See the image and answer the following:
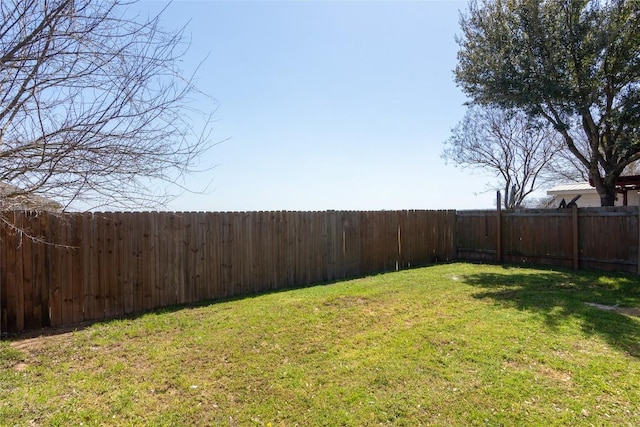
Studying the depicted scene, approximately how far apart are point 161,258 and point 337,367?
3699 mm

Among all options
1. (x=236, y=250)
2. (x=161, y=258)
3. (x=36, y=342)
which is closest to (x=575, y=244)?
(x=236, y=250)

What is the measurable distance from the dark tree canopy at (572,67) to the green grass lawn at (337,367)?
17.6 ft

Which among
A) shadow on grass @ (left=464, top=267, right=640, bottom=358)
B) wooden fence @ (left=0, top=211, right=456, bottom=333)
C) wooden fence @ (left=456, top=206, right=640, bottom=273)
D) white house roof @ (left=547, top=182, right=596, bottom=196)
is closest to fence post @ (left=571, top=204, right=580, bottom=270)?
wooden fence @ (left=456, top=206, right=640, bottom=273)

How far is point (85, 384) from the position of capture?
338cm

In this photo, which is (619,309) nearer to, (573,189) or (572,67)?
(572,67)

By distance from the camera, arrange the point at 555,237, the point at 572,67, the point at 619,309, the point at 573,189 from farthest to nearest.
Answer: the point at 573,189 → the point at 555,237 → the point at 572,67 → the point at 619,309

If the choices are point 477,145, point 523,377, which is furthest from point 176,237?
point 477,145

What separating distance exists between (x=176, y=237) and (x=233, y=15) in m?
3.63

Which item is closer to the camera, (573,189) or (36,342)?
(36,342)

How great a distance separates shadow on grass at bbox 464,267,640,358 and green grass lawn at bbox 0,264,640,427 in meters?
0.05

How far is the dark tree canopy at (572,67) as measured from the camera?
8773mm

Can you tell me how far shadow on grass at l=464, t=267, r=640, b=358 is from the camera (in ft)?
15.8

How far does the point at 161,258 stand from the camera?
6105 millimetres

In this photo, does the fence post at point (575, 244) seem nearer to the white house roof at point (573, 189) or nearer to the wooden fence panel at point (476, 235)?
the wooden fence panel at point (476, 235)
